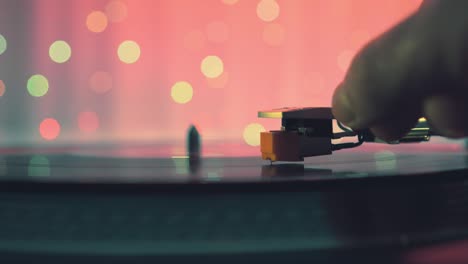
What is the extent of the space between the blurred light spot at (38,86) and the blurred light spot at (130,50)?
242mm

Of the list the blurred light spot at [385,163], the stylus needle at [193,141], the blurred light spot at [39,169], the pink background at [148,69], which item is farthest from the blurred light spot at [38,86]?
the blurred light spot at [385,163]

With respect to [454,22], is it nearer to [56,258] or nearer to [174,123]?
[56,258]

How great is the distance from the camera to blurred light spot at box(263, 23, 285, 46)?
1.52 metres

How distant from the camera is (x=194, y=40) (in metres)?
1.50

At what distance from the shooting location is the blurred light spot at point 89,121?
1451 millimetres

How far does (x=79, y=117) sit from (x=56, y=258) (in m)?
1.21

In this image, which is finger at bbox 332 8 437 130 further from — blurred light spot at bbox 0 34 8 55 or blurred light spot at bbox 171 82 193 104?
blurred light spot at bbox 0 34 8 55

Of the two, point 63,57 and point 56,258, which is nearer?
point 56,258

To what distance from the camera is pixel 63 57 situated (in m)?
1.45

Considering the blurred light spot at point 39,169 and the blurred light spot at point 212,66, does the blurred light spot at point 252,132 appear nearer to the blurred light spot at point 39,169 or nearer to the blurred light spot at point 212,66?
the blurred light spot at point 212,66

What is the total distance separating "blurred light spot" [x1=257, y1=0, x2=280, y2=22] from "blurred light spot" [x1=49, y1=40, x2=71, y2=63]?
602mm

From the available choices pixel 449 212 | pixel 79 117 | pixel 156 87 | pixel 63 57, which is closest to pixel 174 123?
pixel 156 87

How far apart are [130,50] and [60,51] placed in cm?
21

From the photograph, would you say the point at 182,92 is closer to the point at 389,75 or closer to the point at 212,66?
the point at 212,66
